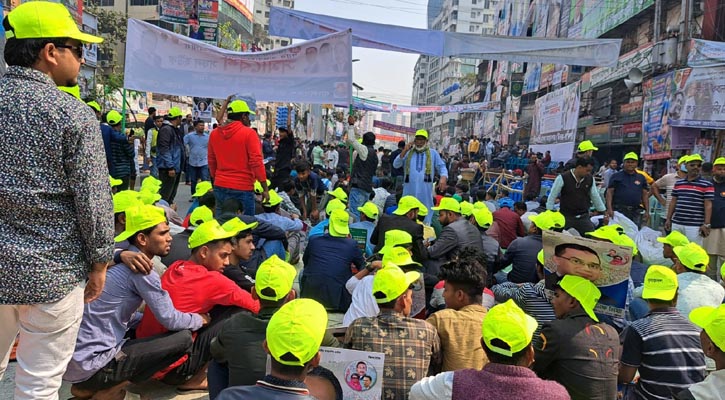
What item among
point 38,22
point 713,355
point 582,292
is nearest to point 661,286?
point 582,292

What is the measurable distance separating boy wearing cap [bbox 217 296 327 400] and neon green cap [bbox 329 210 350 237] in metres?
2.96

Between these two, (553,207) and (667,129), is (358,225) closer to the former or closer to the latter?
(553,207)

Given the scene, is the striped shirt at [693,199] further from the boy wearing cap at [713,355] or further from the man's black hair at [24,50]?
the man's black hair at [24,50]

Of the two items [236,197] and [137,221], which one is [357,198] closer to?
[236,197]

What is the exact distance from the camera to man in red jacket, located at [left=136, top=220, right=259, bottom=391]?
340 centimetres

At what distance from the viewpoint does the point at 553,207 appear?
7230mm

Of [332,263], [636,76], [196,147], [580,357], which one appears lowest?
[332,263]

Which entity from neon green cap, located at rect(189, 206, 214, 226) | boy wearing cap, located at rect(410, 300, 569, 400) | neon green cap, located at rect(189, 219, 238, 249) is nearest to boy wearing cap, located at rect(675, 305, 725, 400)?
boy wearing cap, located at rect(410, 300, 569, 400)

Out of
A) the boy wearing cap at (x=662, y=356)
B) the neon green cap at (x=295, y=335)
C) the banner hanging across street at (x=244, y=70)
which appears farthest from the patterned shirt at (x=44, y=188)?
the banner hanging across street at (x=244, y=70)

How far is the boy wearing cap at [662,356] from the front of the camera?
284cm

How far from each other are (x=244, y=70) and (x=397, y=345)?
5.24 metres

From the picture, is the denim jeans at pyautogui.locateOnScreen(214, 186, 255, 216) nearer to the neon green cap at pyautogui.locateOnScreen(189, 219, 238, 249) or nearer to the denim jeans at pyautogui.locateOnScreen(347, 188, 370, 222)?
the neon green cap at pyautogui.locateOnScreen(189, 219, 238, 249)

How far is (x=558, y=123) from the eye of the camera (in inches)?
729

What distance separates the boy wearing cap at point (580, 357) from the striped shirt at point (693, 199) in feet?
17.4
